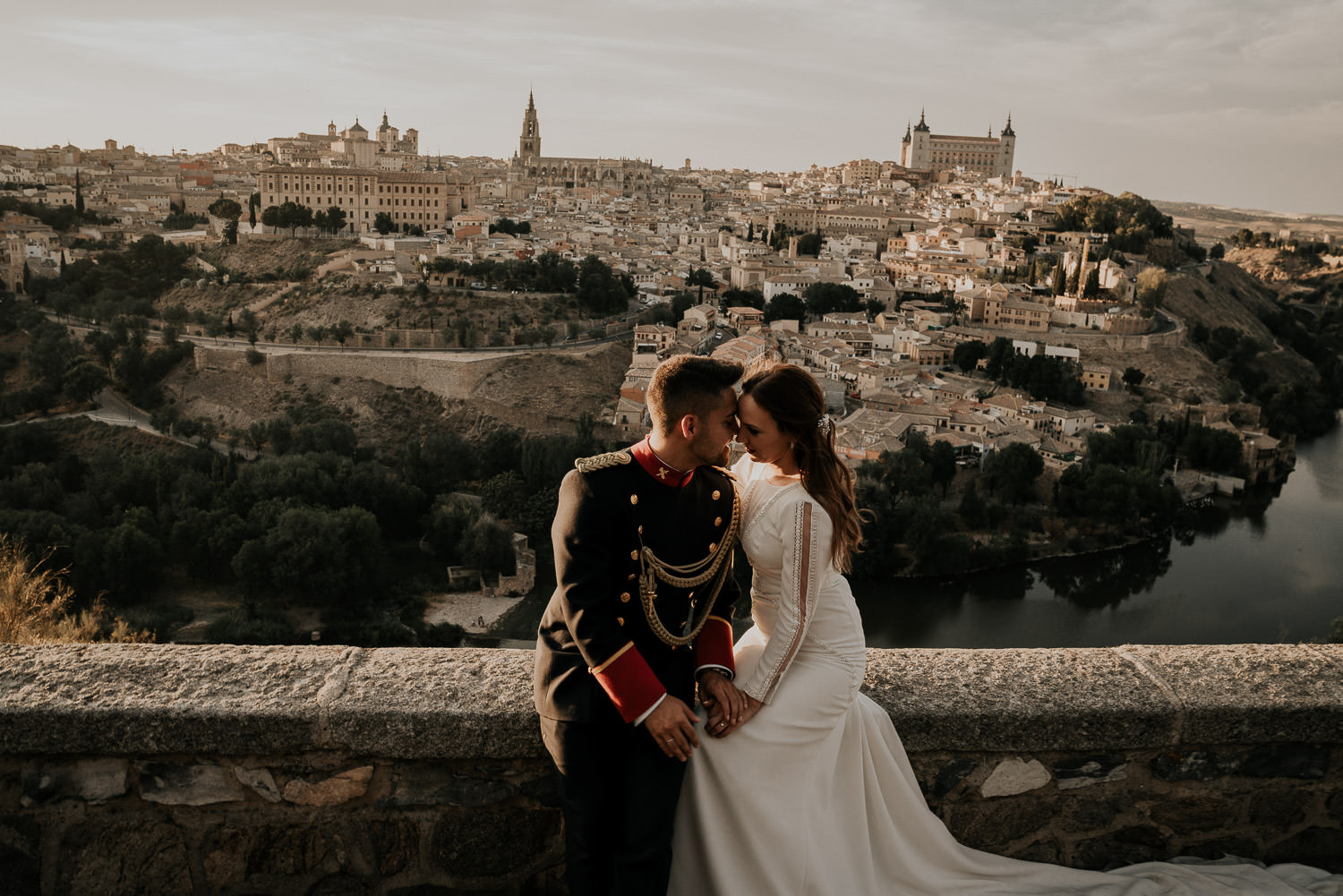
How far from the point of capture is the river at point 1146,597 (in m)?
12.3

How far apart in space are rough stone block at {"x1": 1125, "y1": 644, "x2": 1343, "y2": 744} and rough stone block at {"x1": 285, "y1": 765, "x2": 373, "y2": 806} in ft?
3.45

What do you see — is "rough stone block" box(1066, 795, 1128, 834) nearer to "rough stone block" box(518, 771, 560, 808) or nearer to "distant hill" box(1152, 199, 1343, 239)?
"rough stone block" box(518, 771, 560, 808)

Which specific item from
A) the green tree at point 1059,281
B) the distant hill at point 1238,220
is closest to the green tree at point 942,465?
A: the green tree at point 1059,281

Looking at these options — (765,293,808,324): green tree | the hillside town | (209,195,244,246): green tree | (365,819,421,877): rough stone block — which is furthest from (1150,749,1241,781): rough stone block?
(209,195,244,246): green tree

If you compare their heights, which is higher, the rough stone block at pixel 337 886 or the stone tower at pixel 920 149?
the stone tower at pixel 920 149

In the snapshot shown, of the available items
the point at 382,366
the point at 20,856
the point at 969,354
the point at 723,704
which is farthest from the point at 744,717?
the point at 969,354

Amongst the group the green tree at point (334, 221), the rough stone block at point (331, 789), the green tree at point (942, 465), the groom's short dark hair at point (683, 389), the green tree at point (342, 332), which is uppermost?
the green tree at point (334, 221)

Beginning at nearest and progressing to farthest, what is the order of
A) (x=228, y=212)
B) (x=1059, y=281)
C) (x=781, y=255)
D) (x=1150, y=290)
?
1. (x=1150, y=290)
2. (x=1059, y=281)
3. (x=228, y=212)
4. (x=781, y=255)

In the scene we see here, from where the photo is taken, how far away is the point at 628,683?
115cm

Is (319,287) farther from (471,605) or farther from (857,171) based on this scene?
(857,171)

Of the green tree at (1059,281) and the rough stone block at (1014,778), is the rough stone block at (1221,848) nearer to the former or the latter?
the rough stone block at (1014,778)

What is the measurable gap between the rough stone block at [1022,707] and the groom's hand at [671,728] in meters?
0.29

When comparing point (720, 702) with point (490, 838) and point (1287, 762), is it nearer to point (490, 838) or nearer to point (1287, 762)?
point (490, 838)

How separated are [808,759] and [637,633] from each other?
251 millimetres
